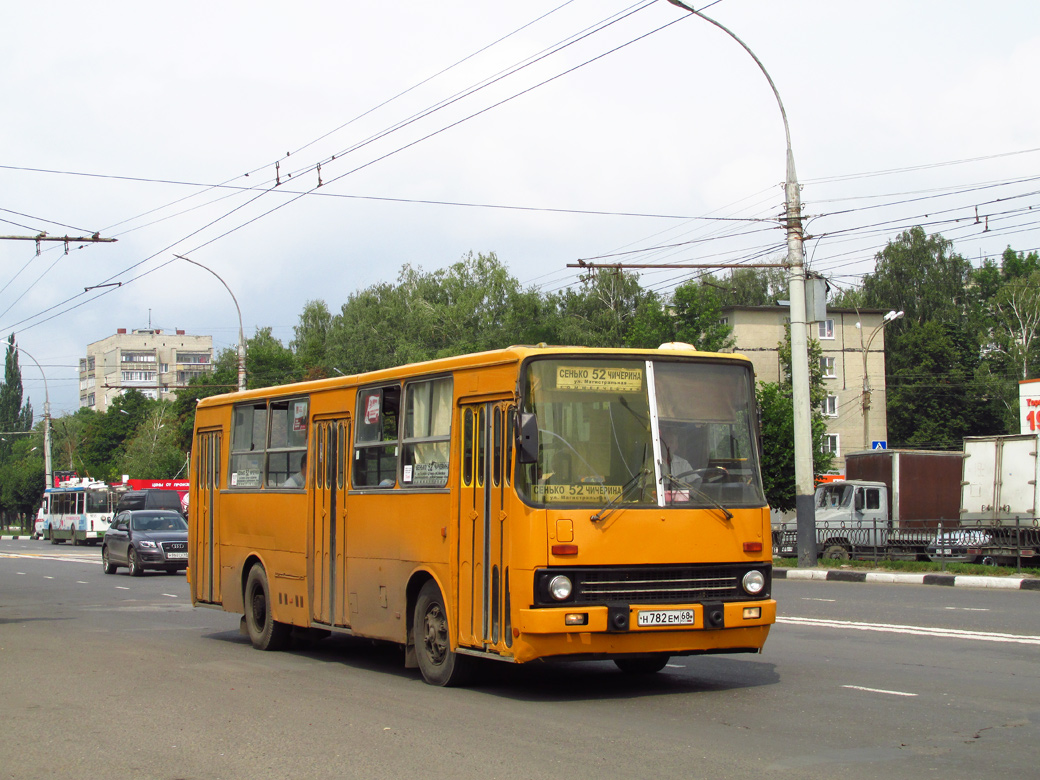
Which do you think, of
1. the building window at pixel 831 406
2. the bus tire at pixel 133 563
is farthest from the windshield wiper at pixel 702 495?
the building window at pixel 831 406

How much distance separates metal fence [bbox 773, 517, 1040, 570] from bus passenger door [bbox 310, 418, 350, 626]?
14618 millimetres

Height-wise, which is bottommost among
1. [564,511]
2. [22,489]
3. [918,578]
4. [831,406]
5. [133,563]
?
[22,489]

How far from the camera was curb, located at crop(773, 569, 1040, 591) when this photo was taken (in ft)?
65.8

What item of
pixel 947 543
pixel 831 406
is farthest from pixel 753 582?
pixel 831 406

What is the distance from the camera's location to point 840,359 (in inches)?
2675

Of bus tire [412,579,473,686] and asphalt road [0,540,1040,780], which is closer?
asphalt road [0,540,1040,780]

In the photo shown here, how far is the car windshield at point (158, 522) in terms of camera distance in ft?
98.7

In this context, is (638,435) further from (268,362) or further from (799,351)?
(268,362)

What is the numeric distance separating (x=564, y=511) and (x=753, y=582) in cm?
170

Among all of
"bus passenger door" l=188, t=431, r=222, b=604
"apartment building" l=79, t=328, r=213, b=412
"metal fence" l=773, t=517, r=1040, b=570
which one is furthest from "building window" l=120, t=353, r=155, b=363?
"bus passenger door" l=188, t=431, r=222, b=604

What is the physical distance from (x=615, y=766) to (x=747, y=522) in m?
3.07

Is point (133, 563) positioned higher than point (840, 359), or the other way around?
point (840, 359)

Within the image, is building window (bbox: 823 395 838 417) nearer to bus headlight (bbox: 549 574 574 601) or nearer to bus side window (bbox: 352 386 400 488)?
bus side window (bbox: 352 386 400 488)

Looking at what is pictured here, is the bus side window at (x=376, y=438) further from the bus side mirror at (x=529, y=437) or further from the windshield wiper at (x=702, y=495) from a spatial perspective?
the windshield wiper at (x=702, y=495)
